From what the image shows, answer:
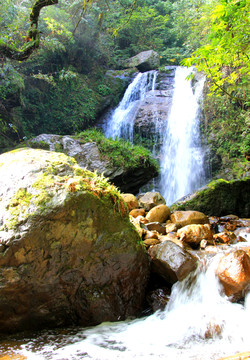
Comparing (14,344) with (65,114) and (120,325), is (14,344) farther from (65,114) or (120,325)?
(65,114)

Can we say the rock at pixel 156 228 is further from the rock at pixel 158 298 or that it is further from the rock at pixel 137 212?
the rock at pixel 158 298

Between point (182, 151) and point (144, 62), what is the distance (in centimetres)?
900

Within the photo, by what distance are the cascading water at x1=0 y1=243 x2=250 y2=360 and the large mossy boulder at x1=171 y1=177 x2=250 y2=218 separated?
13.0 feet

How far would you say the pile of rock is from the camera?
3.13 m

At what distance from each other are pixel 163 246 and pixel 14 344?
229 cm

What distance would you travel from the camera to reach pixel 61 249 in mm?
2623

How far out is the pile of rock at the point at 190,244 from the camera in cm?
313

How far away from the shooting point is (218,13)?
3.96 metres

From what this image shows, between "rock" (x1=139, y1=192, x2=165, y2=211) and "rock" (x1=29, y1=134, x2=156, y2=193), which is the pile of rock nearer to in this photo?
"rock" (x1=139, y1=192, x2=165, y2=211)

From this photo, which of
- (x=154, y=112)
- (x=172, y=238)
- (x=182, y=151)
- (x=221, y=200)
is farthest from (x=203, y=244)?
(x=154, y=112)

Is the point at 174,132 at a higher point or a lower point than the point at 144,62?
lower

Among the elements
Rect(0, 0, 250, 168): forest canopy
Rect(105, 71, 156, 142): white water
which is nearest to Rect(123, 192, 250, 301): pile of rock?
Rect(0, 0, 250, 168): forest canopy

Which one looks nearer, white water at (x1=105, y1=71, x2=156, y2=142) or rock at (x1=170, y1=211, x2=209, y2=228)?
rock at (x1=170, y1=211, x2=209, y2=228)

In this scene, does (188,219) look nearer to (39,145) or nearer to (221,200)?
(221,200)
